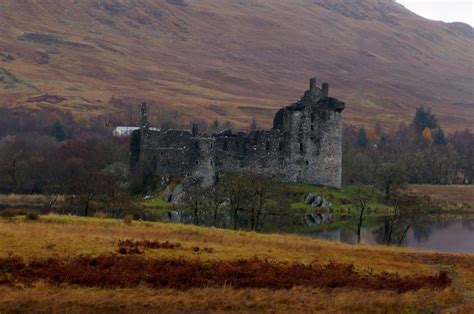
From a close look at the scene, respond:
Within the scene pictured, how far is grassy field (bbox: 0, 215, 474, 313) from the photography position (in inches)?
1125

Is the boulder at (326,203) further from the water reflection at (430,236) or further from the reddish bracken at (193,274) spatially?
the reddish bracken at (193,274)

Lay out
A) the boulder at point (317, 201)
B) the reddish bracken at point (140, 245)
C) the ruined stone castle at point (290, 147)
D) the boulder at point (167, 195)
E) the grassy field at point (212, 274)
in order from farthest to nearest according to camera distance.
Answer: the ruined stone castle at point (290, 147), the boulder at point (317, 201), the boulder at point (167, 195), the reddish bracken at point (140, 245), the grassy field at point (212, 274)

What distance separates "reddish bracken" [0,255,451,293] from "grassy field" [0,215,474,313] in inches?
2.2

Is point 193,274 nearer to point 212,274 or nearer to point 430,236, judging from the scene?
point 212,274

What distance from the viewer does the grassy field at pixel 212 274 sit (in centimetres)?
2858

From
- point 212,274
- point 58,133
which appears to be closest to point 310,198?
point 212,274

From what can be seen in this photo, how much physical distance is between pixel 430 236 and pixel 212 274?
47220 mm

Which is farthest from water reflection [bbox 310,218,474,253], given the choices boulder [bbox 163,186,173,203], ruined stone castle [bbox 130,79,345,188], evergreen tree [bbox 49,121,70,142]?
evergreen tree [bbox 49,121,70,142]

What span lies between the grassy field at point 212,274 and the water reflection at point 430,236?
67.3ft

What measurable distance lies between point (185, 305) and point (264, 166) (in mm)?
73300

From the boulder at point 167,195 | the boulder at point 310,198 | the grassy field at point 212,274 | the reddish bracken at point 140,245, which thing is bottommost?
the boulder at point 167,195

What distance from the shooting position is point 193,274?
33156mm

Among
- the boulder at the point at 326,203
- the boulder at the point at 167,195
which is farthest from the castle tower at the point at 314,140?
the boulder at the point at 167,195

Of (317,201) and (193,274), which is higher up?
(193,274)
